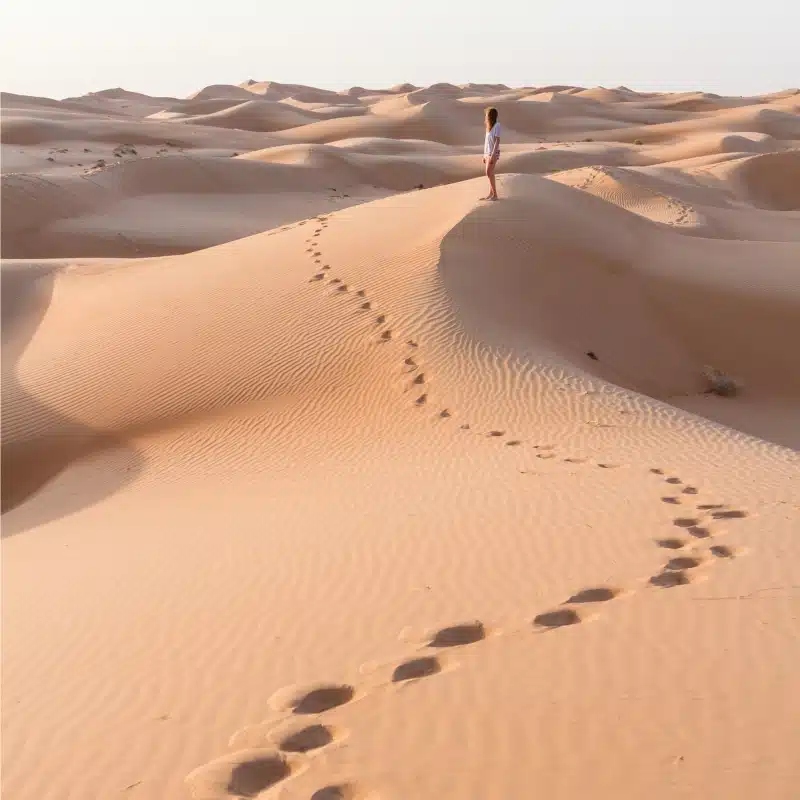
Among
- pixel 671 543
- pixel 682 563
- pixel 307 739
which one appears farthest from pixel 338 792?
pixel 671 543

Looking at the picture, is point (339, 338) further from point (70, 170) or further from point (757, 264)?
point (70, 170)

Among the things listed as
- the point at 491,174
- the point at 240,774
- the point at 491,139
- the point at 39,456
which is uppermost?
the point at 491,139

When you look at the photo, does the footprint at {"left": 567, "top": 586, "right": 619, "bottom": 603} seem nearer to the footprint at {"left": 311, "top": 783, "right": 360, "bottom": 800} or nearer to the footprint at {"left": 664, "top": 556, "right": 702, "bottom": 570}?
the footprint at {"left": 664, "top": 556, "right": 702, "bottom": 570}

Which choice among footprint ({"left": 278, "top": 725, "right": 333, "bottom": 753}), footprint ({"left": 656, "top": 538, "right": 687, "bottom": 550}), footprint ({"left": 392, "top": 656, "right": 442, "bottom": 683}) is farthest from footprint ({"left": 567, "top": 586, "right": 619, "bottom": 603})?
footprint ({"left": 278, "top": 725, "right": 333, "bottom": 753})

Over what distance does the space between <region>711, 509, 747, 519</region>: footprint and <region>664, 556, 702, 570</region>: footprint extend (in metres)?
0.75

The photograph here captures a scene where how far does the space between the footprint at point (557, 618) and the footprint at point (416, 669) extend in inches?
21.0

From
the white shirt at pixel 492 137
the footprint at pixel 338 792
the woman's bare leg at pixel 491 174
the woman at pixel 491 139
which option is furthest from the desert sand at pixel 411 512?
the white shirt at pixel 492 137

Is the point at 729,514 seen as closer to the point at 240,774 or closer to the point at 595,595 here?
the point at 595,595

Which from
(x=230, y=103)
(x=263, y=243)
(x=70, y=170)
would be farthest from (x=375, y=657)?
(x=230, y=103)

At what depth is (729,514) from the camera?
5469 mm

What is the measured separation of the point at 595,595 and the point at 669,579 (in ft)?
1.30

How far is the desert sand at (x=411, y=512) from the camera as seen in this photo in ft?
11.1

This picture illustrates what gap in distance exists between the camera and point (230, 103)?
60.2 metres

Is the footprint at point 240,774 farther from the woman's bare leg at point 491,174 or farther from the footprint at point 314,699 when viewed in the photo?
the woman's bare leg at point 491,174
